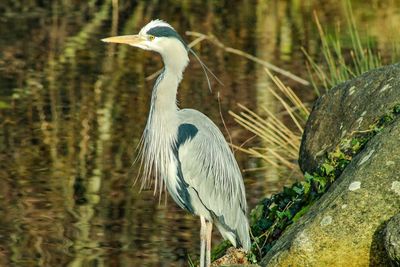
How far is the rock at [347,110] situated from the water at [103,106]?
578mm

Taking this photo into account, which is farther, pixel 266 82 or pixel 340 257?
pixel 266 82

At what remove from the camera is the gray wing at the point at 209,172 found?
6.00m

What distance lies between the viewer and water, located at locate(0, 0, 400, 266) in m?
7.62

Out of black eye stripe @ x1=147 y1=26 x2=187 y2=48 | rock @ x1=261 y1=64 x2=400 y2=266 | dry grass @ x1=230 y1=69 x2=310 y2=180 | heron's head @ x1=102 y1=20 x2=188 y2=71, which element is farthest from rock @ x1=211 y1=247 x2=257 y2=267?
dry grass @ x1=230 y1=69 x2=310 y2=180

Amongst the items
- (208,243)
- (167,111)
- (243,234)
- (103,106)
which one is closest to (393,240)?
(243,234)

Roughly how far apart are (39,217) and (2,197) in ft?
1.70

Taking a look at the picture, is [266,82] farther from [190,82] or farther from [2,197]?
[2,197]

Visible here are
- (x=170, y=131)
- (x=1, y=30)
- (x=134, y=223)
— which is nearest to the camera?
(x=170, y=131)

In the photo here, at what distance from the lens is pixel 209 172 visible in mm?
6035

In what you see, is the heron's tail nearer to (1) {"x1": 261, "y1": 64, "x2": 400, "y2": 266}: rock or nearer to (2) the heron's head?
(1) {"x1": 261, "y1": 64, "x2": 400, "y2": 266}: rock

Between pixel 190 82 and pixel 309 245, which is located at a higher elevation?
pixel 309 245

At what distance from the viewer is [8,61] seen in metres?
12.4

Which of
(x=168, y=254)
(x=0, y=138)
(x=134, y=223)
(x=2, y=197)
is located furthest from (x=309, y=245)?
(x=0, y=138)

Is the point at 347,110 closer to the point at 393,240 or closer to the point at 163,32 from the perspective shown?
the point at 163,32
